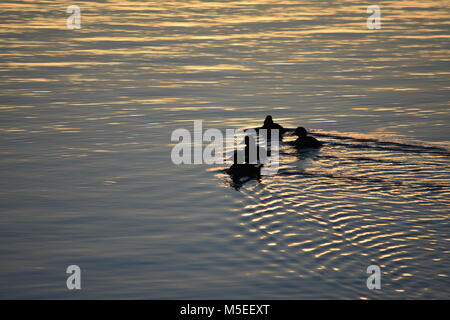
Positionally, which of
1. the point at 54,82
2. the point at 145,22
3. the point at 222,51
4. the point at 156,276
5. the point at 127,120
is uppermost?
the point at 145,22

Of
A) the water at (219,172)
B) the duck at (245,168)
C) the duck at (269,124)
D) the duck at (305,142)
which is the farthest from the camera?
the duck at (269,124)

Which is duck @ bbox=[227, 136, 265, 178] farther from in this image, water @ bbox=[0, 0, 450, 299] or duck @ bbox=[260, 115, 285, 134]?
duck @ bbox=[260, 115, 285, 134]

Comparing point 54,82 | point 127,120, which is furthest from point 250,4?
point 127,120

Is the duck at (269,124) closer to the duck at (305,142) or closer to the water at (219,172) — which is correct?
the water at (219,172)

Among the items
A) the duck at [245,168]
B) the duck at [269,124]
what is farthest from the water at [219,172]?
the duck at [269,124]

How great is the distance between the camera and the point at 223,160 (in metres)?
23.4

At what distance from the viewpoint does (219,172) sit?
22.0 m

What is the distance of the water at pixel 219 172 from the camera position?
14.6 meters

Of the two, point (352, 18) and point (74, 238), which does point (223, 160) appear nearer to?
point (74, 238)

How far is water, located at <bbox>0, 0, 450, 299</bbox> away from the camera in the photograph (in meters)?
14.6

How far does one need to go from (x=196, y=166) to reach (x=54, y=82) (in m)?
15.2

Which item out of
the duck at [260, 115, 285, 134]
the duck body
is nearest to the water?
the duck body

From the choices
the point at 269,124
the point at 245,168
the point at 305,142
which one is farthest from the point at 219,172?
the point at 269,124

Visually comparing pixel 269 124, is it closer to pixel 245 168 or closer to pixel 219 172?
pixel 219 172
